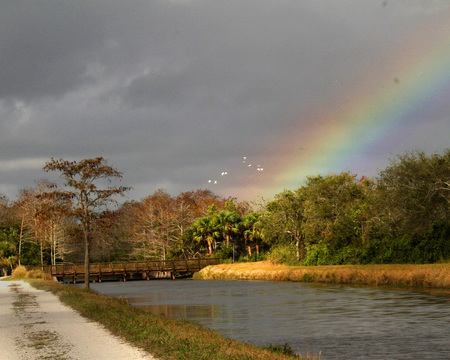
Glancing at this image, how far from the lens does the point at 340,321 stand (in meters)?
22.6

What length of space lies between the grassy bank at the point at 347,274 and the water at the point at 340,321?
3.26 m

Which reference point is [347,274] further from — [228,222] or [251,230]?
[228,222]

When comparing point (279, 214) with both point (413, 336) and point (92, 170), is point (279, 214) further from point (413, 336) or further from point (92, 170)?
point (413, 336)

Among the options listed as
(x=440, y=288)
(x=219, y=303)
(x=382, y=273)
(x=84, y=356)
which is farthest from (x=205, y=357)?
(x=382, y=273)

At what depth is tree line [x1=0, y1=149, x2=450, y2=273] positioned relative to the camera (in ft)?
144

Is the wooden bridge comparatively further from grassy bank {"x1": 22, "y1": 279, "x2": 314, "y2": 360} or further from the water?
grassy bank {"x1": 22, "y1": 279, "x2": 314, "y2": 360}

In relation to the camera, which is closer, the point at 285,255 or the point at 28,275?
the point at 28,275

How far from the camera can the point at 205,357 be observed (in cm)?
1124

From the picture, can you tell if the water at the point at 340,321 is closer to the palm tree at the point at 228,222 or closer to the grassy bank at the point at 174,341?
the grassy bank at the point at 174,341

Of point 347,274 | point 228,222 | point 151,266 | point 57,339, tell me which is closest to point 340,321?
point 57,339

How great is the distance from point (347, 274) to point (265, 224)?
72.0 ft

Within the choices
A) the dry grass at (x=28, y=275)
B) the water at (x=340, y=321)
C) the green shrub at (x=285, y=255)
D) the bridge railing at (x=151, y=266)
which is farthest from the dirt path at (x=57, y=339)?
the bridge railing at (x=151, y=266)

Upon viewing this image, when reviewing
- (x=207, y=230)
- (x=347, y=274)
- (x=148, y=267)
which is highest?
(x=207, y=230)

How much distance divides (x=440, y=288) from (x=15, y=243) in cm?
6202
